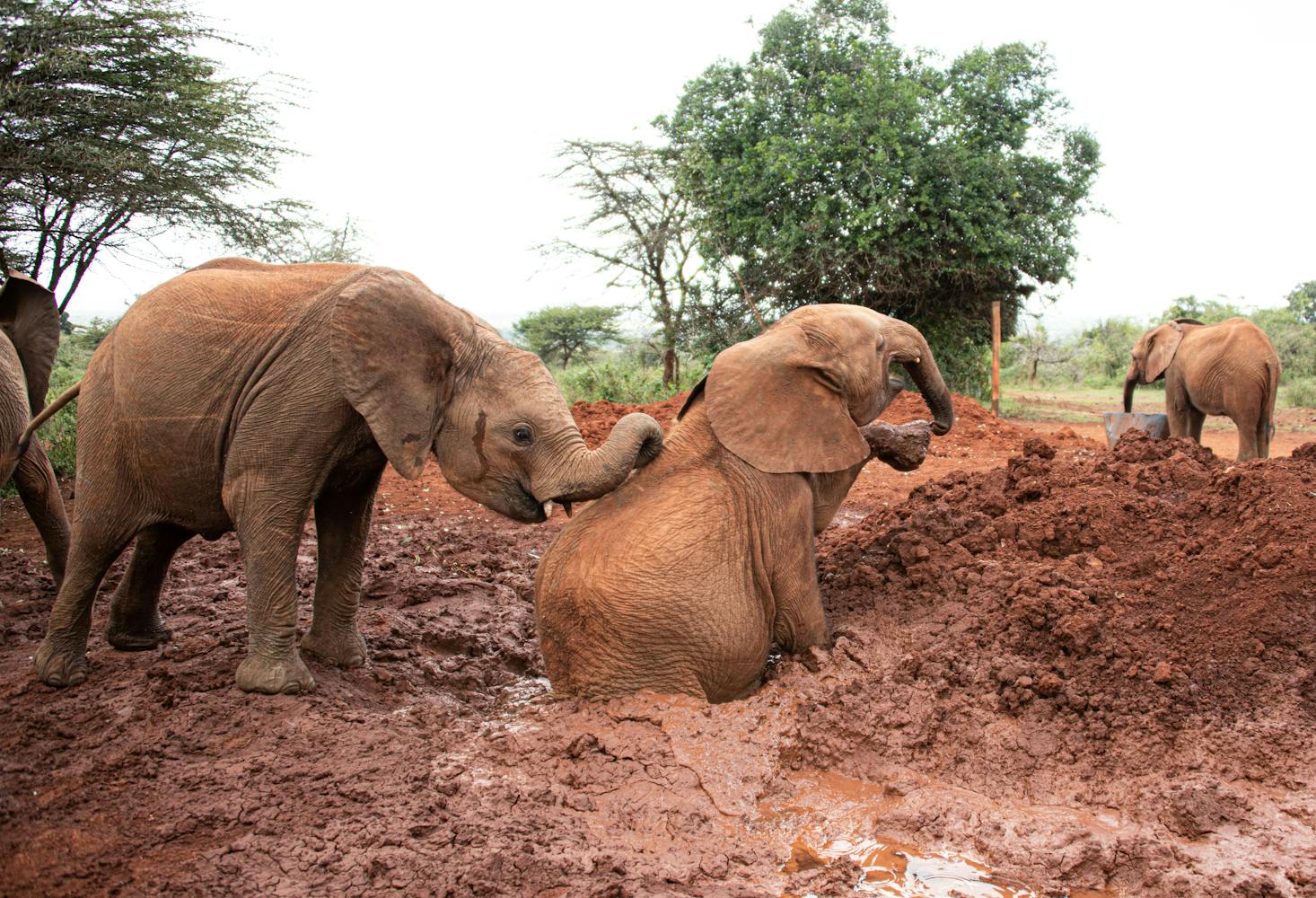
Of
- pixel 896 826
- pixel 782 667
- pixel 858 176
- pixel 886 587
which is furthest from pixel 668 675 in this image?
pixel 858 176

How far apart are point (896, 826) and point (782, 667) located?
109 cm

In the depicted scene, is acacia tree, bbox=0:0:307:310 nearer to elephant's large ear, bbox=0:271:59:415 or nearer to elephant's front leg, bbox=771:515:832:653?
elephant's large ear, bbox=0:271:59:415

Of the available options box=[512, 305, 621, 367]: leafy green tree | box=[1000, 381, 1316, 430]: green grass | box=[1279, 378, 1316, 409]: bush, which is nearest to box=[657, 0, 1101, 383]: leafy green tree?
box=[1000, 381, 1316, 430]: green grass

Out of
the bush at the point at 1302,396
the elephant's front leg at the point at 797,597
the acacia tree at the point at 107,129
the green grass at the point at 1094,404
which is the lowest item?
the green grass at the point at 1094,404

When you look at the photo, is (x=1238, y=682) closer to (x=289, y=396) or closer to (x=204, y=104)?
(x=289, y=396)

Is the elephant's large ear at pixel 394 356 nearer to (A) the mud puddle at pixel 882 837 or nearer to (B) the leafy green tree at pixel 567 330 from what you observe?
(A) the mud puddle at pixel 882 837

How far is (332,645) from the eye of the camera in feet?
16.4

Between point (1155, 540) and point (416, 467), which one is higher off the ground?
point (416, 467)

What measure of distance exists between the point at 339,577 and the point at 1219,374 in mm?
9509

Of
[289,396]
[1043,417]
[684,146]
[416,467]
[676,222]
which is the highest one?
[684,146]

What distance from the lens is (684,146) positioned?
22062 mm

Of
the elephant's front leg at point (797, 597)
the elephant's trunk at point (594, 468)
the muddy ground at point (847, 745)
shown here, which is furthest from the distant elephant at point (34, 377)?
the elephant's front leg at point (797, 597)

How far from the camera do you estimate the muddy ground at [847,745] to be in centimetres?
313

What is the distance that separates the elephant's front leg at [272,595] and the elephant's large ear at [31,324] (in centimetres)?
261
